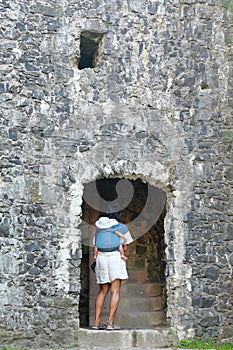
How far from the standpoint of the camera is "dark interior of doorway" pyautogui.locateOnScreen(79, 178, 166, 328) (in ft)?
28.3

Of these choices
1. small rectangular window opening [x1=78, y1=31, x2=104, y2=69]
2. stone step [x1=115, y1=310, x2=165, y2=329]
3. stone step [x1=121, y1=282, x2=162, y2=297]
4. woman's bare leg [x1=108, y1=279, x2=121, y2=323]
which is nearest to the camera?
woman's bare leg [x1=108, y1=279, x2=121, y2=323]

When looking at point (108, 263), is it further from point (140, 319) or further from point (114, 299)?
point (140, 319)

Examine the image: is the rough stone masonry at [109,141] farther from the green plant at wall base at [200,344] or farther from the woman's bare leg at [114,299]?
the woman's bare leg at [114,299]

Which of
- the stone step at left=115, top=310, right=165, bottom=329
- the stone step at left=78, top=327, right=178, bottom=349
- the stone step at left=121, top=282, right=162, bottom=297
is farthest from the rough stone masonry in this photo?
→ the stone step at left=121, top=282, right=162, bottom=297

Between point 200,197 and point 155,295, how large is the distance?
184 cm

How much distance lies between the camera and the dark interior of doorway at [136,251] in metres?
8.62

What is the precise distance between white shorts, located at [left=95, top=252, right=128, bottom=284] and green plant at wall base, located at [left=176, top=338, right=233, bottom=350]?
1.00 meters

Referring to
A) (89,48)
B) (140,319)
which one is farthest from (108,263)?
(89,48)

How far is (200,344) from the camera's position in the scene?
24.0 feet

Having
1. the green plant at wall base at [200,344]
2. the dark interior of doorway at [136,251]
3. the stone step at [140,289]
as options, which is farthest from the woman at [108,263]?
the stone step at [140,289]

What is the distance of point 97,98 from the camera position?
24.5ft

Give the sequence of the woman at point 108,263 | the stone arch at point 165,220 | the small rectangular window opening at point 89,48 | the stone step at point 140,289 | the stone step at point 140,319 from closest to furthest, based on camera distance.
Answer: the stone arch at point 165,220 < the woman at point 108,263 < the small rectangular window opening at point 89,48 < the stone step at point 140,319 < the stone step at point 140,289

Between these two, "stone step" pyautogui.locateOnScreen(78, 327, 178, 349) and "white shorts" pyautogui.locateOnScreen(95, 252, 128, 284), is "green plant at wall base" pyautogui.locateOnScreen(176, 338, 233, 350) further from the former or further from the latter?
"white shorts" pyautogui.locateOnScreen(95, 252, 128, 284)

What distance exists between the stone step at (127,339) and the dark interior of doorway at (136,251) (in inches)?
47.9
